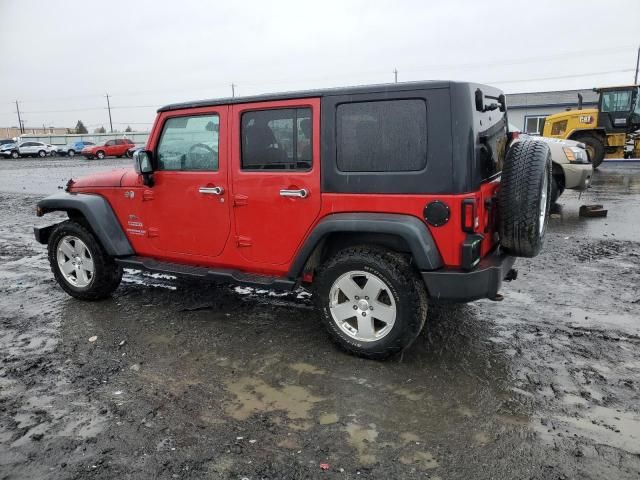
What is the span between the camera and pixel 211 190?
13.7 ft

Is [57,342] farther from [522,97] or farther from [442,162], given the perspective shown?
[522,97]

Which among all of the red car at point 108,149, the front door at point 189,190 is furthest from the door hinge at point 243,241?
the red car at point 108,149

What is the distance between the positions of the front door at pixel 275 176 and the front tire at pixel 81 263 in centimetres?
170

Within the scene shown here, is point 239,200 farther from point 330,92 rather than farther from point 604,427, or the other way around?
point 604,427

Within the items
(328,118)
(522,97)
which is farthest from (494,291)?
(522,97)

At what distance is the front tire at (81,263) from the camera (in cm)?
493

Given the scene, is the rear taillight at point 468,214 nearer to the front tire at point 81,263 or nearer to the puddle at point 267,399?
the puddle at point 267,399

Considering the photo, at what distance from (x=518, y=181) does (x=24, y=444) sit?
3.49 meters

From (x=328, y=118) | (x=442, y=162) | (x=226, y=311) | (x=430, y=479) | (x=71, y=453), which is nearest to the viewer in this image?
(x=430, y=479)

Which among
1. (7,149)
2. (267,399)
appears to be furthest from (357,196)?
(7,149)

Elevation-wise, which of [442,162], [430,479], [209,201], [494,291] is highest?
[442,162]

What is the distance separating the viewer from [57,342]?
13.6ft

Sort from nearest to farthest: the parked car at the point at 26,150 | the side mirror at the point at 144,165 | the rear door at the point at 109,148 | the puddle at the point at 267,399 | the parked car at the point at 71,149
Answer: the puddle at the point at 267,399 < the side mirror at the point at 144,165 < the rear door at the point at 109,148 < the parked car at the point at 26,150 < the parked car at the point at 71,149

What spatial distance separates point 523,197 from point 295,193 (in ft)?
5.35
